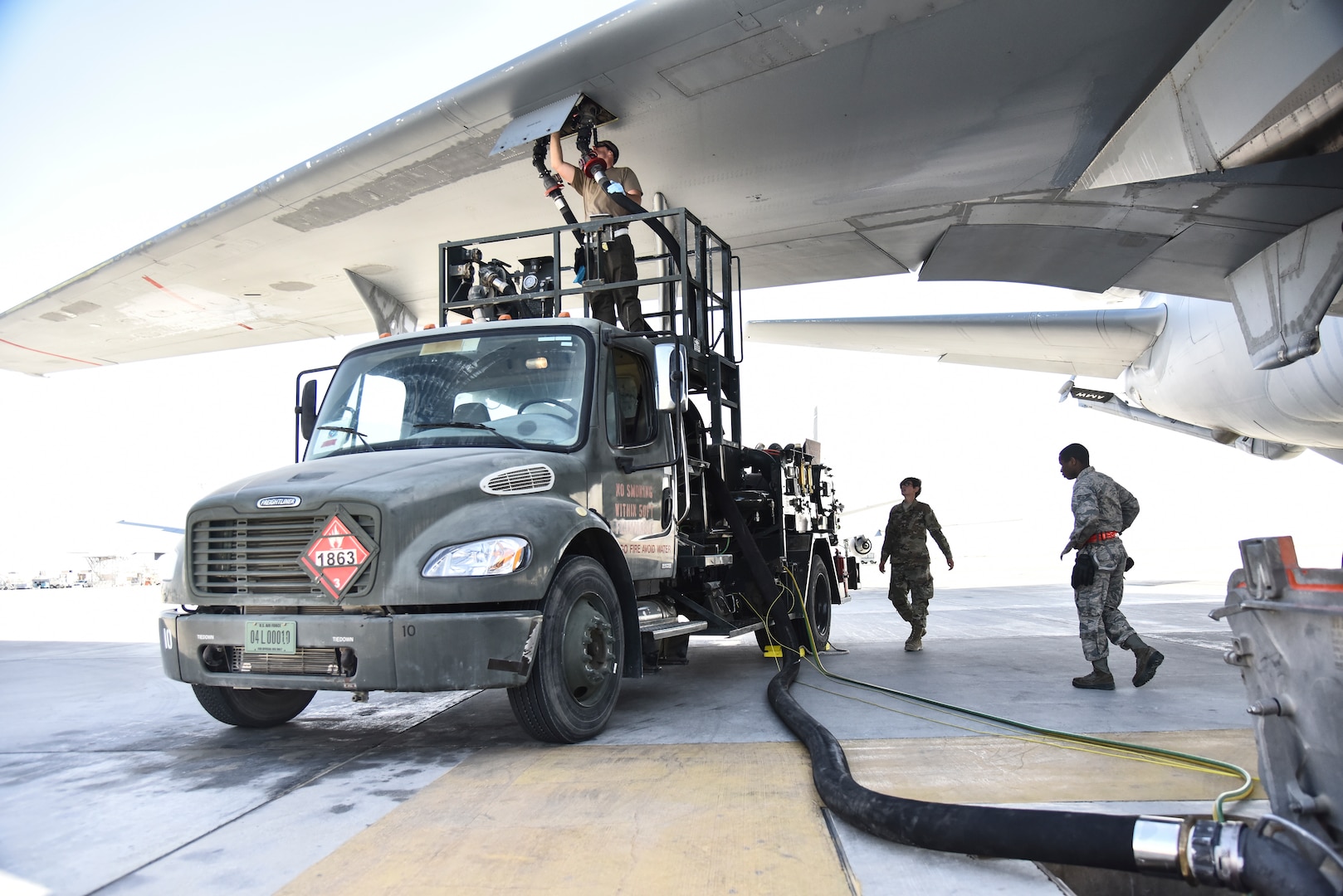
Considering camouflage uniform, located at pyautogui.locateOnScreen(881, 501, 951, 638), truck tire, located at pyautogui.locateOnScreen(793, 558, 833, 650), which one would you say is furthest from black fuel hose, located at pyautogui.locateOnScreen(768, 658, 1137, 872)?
camouflage uniform, located at pyautogui.locateOnScreen(881, 501, 951, 638)

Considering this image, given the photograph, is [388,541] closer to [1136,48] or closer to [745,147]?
[745,147]

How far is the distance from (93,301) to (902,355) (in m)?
10.6

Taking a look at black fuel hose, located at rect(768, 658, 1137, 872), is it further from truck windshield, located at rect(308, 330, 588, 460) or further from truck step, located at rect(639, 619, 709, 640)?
truck windshield, located at rect(308, 330, 588, 460)

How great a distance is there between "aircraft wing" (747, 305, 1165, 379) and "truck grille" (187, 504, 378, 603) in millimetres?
10003

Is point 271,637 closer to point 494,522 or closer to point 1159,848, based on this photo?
point 494,522

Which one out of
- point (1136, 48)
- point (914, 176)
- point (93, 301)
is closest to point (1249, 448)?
point (914, 176)

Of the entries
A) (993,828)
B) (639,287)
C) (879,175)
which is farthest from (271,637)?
(879,175)

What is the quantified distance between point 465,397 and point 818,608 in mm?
4698

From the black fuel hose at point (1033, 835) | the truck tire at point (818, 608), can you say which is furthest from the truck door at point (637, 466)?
the truck tire at point (818, 608)

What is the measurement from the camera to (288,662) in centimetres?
424

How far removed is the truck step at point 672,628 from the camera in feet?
17.6

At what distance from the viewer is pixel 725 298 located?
23.2 ft

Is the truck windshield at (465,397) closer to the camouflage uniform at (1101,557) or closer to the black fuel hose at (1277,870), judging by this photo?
the camouflage uniform at (1101,557)

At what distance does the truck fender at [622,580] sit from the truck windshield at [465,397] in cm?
55
